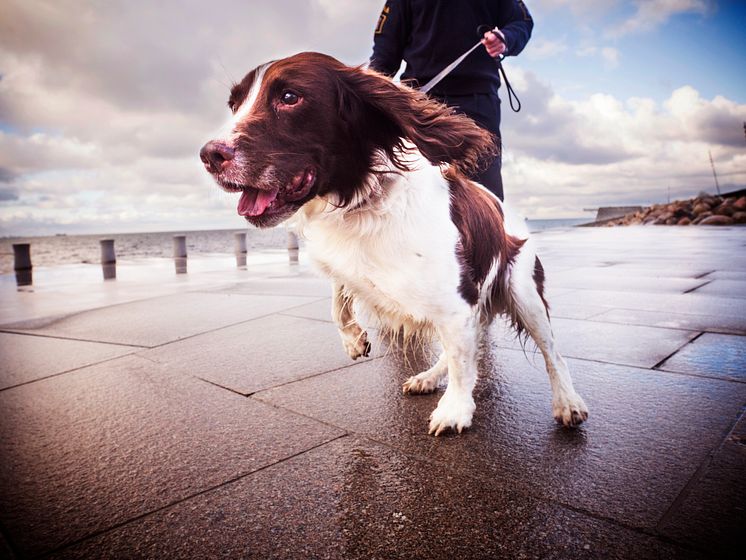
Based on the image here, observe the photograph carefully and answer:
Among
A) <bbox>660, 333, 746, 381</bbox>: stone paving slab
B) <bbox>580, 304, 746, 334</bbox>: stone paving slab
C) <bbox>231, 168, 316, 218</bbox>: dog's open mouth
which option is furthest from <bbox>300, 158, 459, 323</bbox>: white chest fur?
<bbox>580, 304, 746, 334</bbox>: stone paving slab

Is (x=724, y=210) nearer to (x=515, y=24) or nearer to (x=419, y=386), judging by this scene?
(x=515, y=24)

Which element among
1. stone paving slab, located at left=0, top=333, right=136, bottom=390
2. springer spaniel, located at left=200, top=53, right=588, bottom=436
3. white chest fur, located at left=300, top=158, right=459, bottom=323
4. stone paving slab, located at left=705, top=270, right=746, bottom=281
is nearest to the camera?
springer spaniel, located at left=200, top=53, right=588, bottom=436

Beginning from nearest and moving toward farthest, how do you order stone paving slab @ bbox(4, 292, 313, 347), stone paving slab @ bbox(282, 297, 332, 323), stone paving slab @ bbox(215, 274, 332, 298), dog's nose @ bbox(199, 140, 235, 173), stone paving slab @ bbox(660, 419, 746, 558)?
stone paving slab @ bbox(660, 419, 746, 558), dog's nose @ bbox(199, 140, 235, 173), stone paving slab @ bbox(4, 292, 313, 347), stone paving slab @ bbox(282, 297, 332, 323), stone paving slab @ bbox(215, 274, 332, 298)

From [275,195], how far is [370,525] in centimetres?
129

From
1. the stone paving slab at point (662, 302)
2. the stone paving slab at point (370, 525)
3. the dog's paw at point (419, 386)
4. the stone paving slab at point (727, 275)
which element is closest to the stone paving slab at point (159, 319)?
the dog's paw at point (419, 386)

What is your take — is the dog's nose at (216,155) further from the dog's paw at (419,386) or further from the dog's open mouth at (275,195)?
the dog's paw at (419,386)

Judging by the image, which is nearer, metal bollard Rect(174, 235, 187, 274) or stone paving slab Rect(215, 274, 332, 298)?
stone paving slab Rect(215, 274, 332, 298)

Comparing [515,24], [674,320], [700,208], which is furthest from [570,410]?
[700,208]

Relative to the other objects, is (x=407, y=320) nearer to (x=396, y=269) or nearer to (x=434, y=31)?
(x=396, y=269)

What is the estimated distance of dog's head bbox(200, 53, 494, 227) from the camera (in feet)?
6.12

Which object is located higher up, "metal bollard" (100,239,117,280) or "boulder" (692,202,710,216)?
"boulder" (692,202,710,216)

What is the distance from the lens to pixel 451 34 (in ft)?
11.0

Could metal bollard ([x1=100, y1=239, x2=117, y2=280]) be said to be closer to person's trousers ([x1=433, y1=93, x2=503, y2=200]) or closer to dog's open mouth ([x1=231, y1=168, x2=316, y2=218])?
person's trousers ([x1=433, y1=93, x2=503, y2=200])

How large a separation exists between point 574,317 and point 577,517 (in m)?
3.12
